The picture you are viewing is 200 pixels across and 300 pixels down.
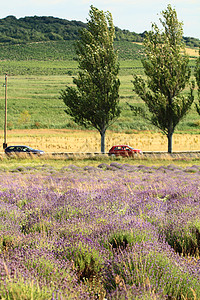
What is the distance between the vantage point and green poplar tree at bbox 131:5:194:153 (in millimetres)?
29188

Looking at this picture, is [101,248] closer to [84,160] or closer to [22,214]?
[22,214]

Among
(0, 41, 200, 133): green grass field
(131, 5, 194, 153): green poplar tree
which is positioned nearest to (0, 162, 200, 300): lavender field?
(131, 5, 194, 153): green poplar tree

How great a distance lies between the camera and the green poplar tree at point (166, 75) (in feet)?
95.8

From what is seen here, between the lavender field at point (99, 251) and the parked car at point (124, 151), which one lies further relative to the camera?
the parked car at point (124, 151)

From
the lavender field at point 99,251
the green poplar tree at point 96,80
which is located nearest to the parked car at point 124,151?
the green poplar tree at point 96,80

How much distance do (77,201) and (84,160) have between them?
20.5 metres

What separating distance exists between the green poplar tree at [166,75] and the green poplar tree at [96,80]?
7.99 ft

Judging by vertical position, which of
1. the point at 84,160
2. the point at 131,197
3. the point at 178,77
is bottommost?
the point at 84,160

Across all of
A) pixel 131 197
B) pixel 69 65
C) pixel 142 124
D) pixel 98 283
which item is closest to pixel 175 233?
pixel 98 283

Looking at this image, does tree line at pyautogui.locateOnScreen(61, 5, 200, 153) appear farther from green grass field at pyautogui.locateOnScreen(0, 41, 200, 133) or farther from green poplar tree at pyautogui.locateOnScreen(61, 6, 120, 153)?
green grass field at pyautogui.locateOnScreen(0, 41, 200, 133)

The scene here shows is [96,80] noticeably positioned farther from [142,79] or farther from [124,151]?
[124,151]

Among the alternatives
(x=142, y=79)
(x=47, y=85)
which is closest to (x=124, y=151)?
(x=142, y=79)

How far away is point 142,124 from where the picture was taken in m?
72.3

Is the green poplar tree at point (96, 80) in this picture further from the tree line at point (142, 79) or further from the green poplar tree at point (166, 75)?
the green poplar tree at point (166, 75)
